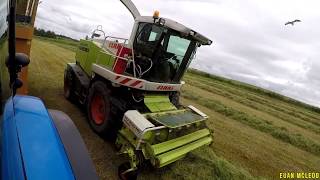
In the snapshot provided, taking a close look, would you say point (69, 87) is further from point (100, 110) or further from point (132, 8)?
point (132, 8)

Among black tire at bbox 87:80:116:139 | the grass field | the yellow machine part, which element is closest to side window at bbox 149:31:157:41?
black tire at bbox 87:80:116:139

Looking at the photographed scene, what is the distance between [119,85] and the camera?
5.31 m

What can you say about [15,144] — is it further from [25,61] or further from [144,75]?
[144,75]

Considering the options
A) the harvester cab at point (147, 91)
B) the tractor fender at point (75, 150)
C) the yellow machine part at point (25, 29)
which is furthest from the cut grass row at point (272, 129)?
the tractor fender at point (75, 150)

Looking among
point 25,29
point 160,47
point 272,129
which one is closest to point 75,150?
point 160,47

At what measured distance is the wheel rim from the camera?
5644mm

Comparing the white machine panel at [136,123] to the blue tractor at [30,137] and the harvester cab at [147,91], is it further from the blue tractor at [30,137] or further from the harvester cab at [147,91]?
the blue tractor at [30,137]

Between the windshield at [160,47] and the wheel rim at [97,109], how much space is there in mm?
1032

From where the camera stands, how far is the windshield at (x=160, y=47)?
5469 millimetres

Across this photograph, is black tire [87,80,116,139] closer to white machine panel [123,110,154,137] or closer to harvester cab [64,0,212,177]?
harvester cab [64,0,212,177]

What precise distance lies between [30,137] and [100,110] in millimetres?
4149

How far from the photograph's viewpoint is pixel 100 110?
5.79 m

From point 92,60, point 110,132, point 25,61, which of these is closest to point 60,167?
point 25,61

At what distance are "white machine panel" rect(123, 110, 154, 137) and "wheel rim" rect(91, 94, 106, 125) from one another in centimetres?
119
